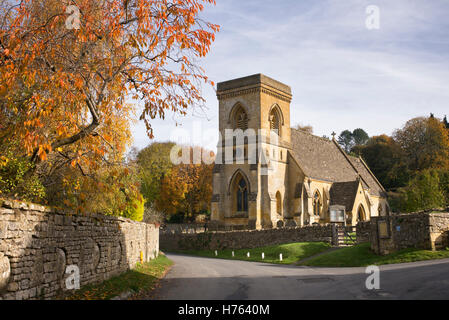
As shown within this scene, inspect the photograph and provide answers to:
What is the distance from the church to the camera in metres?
38.4

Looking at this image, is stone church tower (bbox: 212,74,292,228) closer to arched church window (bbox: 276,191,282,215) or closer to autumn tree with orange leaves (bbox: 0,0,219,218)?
arched church window (bbox: 276,191,282,215)

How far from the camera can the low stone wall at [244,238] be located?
2988cm

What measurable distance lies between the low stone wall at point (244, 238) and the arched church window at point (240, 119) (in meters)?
11.0

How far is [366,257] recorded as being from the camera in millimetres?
19688

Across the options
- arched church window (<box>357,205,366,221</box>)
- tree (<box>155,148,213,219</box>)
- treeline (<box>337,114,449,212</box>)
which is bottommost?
arched church window (<box>357,205,366,221</box>)

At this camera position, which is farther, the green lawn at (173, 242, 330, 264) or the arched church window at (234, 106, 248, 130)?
the arched church window at (234, 106, 248, 130)

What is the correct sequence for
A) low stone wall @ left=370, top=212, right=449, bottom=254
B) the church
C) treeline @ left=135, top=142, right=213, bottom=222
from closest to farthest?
low stone wall @ left=370, top=212, right=449, bottom=254 < the church < treeline @ left=135, top=142, right=213, bottom=222

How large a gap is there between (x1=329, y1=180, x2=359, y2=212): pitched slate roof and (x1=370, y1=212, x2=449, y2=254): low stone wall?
21.8 metres

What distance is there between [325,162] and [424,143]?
19553 millimetres

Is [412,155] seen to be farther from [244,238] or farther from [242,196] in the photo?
[244,238]

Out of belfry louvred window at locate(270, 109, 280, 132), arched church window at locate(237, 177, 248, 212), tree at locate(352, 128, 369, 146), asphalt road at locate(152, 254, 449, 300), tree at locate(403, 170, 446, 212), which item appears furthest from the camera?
tree at locate(352, 128, 369, 146)

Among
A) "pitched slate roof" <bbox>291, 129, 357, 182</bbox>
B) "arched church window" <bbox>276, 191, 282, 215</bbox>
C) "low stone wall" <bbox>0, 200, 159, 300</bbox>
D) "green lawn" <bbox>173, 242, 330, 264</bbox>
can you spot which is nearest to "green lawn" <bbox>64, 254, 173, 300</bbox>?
"low stone wall" <bbox>0, 200, 159, 300</bbox>

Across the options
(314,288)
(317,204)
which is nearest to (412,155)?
(317,204)
